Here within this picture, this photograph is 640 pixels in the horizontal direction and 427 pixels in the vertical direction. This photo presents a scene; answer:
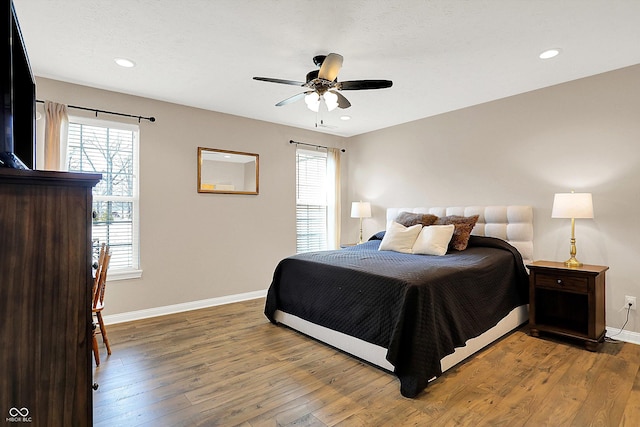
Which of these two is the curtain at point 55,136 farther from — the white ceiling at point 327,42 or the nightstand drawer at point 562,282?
the nightstand drawer at point 562,282

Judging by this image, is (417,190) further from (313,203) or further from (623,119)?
(623,119)

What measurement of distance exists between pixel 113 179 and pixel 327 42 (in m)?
2.78

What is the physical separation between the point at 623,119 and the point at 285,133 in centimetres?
A: 391

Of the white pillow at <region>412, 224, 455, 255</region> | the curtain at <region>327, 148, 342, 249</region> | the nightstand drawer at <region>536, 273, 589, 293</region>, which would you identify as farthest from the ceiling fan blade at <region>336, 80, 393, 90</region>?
the curtain at <region>327, 148, 342, 249</region>

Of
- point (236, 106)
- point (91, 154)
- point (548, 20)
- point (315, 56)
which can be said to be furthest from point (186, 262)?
point (548, 20)

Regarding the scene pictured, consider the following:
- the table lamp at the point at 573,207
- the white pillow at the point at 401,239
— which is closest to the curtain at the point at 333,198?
the white pillow at the point at 401,239

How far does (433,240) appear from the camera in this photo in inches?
138

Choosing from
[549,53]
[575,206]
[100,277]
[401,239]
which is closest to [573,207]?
[575,206]

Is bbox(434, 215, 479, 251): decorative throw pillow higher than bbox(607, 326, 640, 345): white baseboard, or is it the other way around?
bbox(434, 215, 479, 251): decorative throw pillow

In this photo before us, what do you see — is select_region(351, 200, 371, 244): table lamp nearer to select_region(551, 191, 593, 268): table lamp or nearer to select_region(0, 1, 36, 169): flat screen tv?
select_region(551, 191, 593, 268): table lamp

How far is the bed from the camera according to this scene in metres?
2.21

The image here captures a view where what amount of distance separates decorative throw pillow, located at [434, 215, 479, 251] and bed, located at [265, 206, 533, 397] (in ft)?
0.32

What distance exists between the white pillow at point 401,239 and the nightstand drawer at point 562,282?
1222mm

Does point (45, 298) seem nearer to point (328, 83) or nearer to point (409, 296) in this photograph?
point (409, 296)
